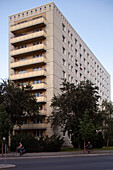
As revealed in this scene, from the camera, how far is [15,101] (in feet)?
A: 114

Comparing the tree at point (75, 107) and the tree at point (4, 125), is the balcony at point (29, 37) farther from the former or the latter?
the tree at point (4, 125)

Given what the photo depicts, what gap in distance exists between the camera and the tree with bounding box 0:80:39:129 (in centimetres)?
3469

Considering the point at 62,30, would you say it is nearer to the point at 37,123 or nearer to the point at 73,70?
the point at 73,70

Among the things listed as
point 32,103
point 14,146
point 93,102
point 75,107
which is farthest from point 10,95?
point 93,102

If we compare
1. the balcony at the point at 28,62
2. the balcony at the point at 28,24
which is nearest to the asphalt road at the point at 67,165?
the balcony at the point at 28,62

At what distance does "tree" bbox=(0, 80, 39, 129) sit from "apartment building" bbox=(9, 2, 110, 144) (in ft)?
14.7

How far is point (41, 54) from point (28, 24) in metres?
6.35

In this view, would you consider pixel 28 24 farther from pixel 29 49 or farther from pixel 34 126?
pixel 34 126

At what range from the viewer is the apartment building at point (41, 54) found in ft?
137

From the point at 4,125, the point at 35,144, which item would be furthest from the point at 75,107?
the point at 4,125

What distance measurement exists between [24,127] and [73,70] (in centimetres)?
1699

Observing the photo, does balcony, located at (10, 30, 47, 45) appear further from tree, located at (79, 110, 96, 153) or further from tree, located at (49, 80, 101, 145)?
tree, located at (79, 110, 96, 153)

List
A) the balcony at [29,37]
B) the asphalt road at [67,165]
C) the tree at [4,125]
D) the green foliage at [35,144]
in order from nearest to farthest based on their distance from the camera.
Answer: the asphalt road at [67,165]
the tree at [4,125]
the green foliage at [35,144]
the balcony at [29,37]

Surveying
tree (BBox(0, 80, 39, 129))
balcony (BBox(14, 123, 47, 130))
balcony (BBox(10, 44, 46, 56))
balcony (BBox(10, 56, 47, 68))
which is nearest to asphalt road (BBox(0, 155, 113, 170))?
tree (BBox(0, 80, 39, 129))
